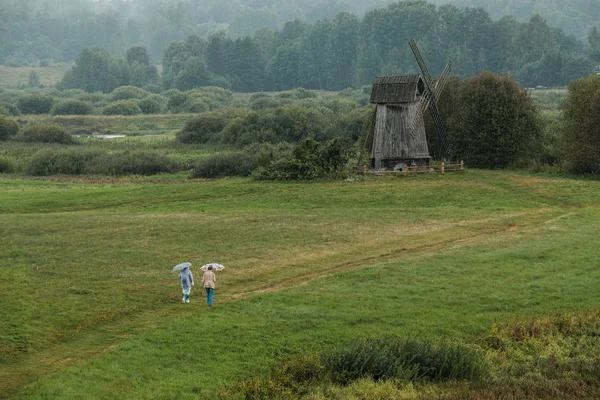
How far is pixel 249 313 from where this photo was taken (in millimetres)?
28938

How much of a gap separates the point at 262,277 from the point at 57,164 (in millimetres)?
60610

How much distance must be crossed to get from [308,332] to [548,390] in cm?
761

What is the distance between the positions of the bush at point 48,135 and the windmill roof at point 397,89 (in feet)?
195

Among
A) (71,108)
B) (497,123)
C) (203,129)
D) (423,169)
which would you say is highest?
(71,108)

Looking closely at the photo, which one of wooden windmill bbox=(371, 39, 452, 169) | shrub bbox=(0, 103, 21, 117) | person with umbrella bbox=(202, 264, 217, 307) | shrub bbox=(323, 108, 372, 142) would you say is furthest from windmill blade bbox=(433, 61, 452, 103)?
shrub bbox=(0, 103, 21, 117)

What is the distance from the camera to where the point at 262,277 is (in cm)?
3441

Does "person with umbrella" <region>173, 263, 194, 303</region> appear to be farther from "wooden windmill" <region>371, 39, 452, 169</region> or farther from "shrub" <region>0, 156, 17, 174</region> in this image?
"shrub" <region>0, 156, 17, 174</region>

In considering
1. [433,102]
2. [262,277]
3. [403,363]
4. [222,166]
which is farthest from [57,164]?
[403,363]

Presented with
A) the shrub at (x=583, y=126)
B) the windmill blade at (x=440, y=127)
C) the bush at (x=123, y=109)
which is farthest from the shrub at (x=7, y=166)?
the bush at (x=123, y=109)

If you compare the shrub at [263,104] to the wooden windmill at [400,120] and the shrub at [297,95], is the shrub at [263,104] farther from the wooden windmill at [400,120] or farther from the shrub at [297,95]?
the wooden windmill at [400,120]

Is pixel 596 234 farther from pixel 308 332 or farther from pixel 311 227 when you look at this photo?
pixel 308 332

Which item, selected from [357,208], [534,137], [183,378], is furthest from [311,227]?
[534,137]

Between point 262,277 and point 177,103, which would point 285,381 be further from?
point 177,103

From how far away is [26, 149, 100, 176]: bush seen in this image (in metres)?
89.9
